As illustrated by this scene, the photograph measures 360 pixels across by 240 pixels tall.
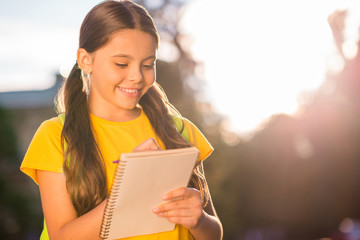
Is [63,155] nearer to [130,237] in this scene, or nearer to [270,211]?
[130,237]

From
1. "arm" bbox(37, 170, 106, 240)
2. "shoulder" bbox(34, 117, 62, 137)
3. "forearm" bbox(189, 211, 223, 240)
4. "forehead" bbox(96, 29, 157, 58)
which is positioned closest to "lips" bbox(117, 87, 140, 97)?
"forehead" bbox(96, 29, 157, 58)

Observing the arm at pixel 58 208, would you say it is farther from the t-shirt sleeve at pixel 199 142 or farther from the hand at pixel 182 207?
the t-shirt sleeve at pixel 199 142

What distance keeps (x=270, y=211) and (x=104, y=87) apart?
15.0 meters

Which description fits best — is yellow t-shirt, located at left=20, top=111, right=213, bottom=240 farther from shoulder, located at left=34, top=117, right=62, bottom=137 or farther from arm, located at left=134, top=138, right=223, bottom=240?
arm, located at left=134, top=138, right=223, bottom=240

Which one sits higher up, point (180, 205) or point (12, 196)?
point (180, 205)

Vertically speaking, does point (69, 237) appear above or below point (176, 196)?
below

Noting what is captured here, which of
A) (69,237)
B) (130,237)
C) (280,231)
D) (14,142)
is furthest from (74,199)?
(280,231)

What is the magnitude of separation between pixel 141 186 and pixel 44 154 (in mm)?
413

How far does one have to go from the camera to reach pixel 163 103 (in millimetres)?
2078

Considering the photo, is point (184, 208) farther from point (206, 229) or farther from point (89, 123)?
point (89, 123)

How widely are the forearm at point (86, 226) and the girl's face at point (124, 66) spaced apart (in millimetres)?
444

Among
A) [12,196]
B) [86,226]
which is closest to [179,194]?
[86,226]

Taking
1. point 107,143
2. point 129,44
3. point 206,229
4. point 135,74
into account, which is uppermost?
point 129,44

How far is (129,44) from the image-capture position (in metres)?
1.71
